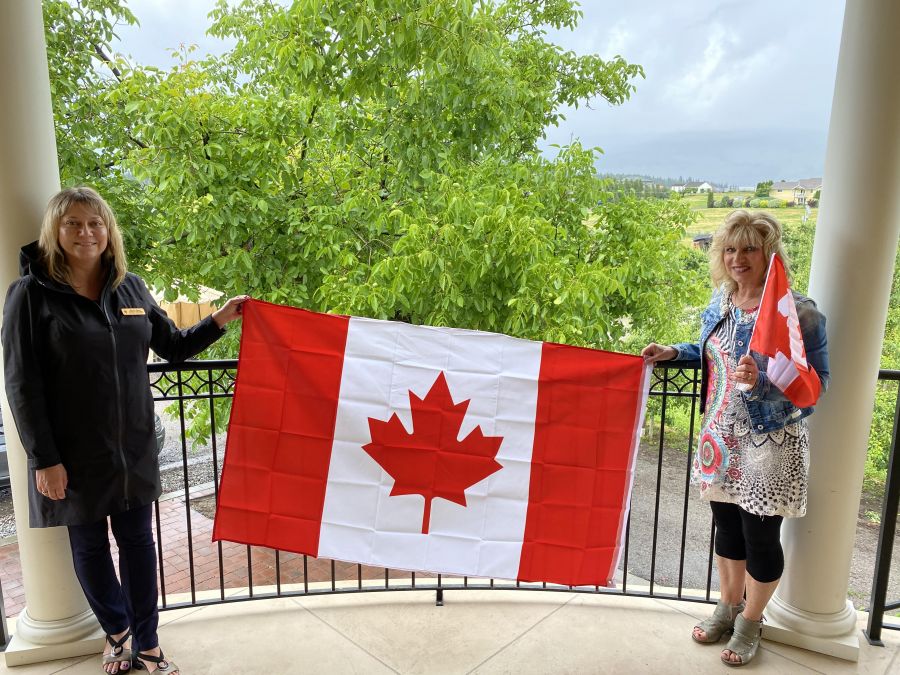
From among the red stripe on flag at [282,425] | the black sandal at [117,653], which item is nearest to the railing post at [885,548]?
the red stripe on flag at [282,425]

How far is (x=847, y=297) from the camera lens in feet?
7.47

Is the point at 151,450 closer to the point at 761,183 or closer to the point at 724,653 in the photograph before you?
the point at 724,653

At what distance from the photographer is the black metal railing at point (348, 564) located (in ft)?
8.39

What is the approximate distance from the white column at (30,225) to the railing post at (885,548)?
3251 mm

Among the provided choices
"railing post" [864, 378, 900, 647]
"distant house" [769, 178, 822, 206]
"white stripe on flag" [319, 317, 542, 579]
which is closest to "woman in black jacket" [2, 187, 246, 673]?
"white stripe on flag" [319, 317, 542, 579]

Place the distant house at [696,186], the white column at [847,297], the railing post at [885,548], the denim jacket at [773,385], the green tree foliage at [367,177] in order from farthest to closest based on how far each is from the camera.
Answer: the distant house at [696,186] → the green tree foliage at [367,177] → the railing post at [885,548] → the white column at [847,297] → the denim jacket at [773,385]

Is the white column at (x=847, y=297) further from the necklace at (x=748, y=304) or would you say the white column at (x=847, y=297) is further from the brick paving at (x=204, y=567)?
the brick paving at (x=204, y=567)

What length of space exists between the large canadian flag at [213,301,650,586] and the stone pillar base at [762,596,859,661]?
2.61 ft

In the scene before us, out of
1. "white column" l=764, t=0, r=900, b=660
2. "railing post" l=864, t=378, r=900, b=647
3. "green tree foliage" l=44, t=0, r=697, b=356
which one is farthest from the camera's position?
"green tree foliage" l=44, t=0, r=697, b=356

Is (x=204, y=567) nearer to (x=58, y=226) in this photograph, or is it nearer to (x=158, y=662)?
(x=158, y=662)

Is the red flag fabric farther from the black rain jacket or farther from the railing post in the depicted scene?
the black rain jacket

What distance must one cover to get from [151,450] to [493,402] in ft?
4.20

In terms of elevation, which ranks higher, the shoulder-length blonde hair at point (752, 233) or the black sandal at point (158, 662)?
the shoulder-length blonde hair at point (752, 233)

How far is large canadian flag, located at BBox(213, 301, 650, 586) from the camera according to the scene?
239 centimetres
